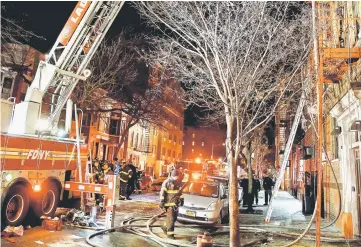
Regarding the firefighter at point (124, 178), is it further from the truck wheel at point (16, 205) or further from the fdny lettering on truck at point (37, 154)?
the truck wheel at point (16, 205)

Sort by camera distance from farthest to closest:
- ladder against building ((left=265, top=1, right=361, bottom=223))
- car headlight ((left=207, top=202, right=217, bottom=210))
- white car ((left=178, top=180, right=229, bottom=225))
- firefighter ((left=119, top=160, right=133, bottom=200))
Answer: firefighter ((left=119, top=160, right=133, bottom=200)) < car headlight ((left=207, top=202, right=217, bottom=210)) < white car ((left=178, top=180, right=229, bottom=225)) < ladder against building ((left=265, top=1, right=361, bottom=223))

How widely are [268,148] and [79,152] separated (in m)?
40.0

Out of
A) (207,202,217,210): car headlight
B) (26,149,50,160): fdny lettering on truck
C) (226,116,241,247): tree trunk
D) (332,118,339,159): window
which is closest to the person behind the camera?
(226,116,241,247): tree trunk

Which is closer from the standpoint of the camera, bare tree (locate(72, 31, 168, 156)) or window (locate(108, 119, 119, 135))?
bare tree (locate(72, 31, 168, 156))

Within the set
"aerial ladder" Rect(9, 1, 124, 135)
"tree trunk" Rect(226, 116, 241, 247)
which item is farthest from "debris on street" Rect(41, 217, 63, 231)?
"tree trunk" Rect(226, 116, 241, 247)

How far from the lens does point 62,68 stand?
933 centimetres

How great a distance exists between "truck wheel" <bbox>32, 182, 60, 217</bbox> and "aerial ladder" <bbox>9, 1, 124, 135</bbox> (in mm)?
1573

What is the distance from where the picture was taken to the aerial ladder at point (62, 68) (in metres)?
8.48

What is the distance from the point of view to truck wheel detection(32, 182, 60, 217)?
8.29 meters

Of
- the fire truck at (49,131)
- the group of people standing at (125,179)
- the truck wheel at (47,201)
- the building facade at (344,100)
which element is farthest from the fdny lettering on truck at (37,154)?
the building facade at (344,100)

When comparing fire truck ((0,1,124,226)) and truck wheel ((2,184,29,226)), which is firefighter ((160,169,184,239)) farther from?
truck wheel ((2,184,29,226))

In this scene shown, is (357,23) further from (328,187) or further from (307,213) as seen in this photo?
(307,213)

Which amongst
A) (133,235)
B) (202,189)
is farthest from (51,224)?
(202,189)

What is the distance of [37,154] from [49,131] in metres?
1.30
